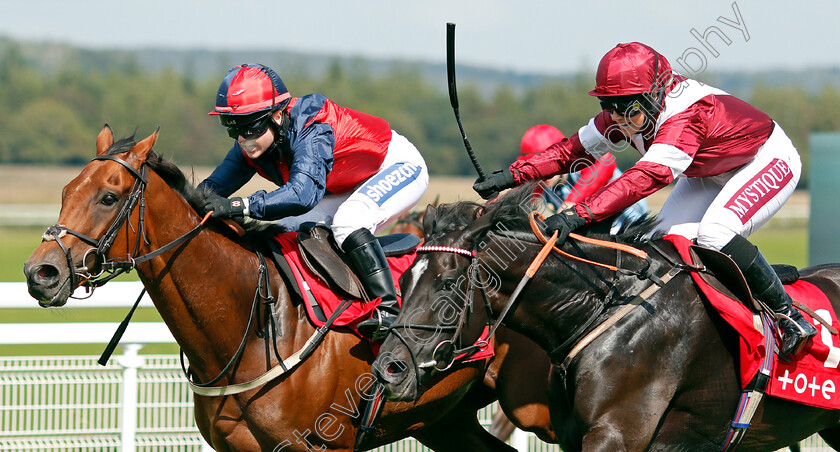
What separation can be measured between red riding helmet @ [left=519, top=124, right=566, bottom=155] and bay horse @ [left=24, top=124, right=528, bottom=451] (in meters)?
2.73

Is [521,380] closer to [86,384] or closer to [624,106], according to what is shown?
[624,106]

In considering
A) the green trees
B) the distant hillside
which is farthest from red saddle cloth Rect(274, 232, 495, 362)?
the distant hillside

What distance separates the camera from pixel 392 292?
377 cm

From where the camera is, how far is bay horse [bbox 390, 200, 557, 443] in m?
4.08

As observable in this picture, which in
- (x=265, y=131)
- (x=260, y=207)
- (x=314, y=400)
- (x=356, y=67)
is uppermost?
(x=356, y=67)

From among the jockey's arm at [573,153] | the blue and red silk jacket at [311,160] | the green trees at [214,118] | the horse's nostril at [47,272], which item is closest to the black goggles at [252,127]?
the blue and red silk jacket at [311,160]

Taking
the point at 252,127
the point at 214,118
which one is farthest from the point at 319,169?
the point at 214,118

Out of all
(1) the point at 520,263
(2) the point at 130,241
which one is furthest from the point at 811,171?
(2) the point at 130,241

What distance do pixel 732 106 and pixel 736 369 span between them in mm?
1044

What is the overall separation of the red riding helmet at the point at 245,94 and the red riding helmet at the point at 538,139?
2.85 metres

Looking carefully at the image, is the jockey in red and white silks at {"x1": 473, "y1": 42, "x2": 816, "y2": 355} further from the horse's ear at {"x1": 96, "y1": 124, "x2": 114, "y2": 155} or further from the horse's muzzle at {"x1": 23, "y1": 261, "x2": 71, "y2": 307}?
the horse's muzzle at {"x1": 23, "y1": 261, "x2": 71, "y2": 307}

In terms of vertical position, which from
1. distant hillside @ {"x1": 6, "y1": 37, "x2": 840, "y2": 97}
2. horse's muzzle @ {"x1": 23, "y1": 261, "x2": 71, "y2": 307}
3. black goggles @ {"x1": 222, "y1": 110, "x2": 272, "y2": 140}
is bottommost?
horse's muzzle @ {"x1": 23, "y1": 261, "x2": 71, "y2": 307}

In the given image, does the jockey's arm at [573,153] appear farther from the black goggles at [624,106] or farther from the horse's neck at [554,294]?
the horse's neck at [554,294]

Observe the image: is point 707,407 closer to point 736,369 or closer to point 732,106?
point 736,369
